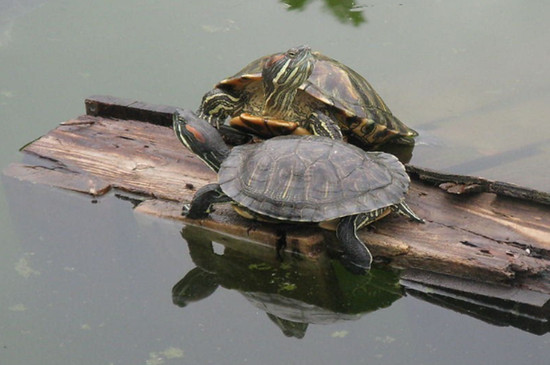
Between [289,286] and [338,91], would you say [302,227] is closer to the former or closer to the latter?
[289,286]

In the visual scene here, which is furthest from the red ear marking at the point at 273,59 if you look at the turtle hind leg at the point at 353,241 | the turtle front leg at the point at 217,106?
the turtle hind leg at the point at 353,241

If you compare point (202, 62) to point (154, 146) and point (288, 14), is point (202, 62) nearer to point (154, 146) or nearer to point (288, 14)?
point (288, 14)

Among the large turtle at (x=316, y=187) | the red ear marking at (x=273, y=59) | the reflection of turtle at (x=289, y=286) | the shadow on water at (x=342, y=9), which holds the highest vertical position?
the red ear marking at (x=273, y=59)

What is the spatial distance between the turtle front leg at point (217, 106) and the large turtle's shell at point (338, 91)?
0.06 m

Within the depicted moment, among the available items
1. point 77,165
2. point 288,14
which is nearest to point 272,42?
point 288,14

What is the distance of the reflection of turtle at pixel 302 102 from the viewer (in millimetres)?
4145

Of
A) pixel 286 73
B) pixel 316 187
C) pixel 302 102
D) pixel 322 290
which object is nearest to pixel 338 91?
pixel 302 102

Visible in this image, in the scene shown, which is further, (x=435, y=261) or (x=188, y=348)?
(x=435, y=261)

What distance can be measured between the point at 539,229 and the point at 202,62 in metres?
3.09

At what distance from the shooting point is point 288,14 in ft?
20.8

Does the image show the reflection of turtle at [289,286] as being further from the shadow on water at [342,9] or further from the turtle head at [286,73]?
the shadow on water at [342,9]

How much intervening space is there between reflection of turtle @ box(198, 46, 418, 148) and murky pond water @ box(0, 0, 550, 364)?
479 mm

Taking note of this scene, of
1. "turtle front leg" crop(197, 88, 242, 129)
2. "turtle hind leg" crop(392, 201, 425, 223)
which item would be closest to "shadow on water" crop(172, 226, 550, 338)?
"turtle hind leg" crop(392, 201, 425, 223)

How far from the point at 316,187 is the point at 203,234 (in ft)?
2.25
